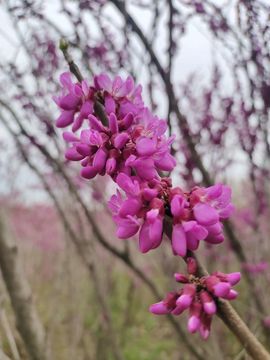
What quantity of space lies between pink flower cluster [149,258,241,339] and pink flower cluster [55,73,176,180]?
20cm

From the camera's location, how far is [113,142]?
0.92 metres

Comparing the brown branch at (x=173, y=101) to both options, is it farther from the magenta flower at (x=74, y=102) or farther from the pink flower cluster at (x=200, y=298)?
the pink flower cluster at (x=200, y=298)

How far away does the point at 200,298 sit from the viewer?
87 centimetres

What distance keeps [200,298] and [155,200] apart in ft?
0.62

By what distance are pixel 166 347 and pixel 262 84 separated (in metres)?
4.89

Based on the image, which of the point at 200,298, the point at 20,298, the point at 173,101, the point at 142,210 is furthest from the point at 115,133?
the point at 173,101

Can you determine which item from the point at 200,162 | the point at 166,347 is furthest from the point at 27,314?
the point at 166,347

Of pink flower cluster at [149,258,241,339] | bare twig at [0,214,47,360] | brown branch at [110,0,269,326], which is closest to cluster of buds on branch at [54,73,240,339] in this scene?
pink flower cluster at [149,258,241,339]

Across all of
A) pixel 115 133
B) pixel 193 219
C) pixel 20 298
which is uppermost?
pixel 115 133

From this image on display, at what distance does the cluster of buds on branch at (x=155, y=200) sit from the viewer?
843mm

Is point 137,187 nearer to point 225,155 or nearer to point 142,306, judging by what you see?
point 225,155

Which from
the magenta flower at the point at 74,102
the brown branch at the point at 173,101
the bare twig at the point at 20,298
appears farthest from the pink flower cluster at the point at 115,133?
the brown branch at the point at 173,101

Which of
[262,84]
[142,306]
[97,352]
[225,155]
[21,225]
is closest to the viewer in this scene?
[262,84]

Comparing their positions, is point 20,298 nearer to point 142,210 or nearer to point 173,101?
point 173,101
